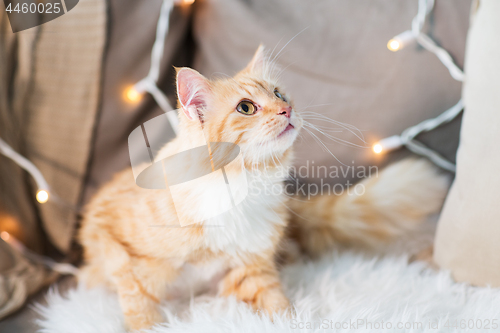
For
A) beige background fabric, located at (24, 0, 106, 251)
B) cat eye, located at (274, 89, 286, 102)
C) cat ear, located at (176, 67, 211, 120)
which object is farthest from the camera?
beige background fabric, located at (24, 0, 106, 251)

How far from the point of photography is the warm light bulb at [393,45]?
809mm

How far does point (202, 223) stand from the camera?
611mm

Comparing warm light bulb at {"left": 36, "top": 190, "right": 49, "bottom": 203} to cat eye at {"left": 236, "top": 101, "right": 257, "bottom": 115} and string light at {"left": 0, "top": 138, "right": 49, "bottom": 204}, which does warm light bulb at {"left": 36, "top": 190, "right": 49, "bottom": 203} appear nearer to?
string light at {"left": 0, "top": 138, "right": 49, "bottom": 204}

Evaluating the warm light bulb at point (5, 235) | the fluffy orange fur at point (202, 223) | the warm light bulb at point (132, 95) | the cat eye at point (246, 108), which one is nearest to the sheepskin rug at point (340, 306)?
the fluffy orange fur at point (202, 223)

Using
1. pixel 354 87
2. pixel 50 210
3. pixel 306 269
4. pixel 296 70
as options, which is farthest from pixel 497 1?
pixel 50 210

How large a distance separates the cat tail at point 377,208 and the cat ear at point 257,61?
1.19 feet

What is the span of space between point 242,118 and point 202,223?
217 mm

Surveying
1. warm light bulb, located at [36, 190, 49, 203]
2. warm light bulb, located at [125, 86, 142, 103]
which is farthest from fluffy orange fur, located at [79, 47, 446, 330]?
warm light bulb, located at [125, 86, 142, 103]

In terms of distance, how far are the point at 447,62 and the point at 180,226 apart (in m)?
0.79

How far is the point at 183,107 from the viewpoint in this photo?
1.73ft

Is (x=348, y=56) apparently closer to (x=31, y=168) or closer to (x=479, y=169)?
(x=479, y=169)

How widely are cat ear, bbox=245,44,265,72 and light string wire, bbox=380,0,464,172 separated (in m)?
0.37

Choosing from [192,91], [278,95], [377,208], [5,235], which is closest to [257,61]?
[278,95]

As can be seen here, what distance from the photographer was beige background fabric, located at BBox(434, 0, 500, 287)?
2.10 feet
